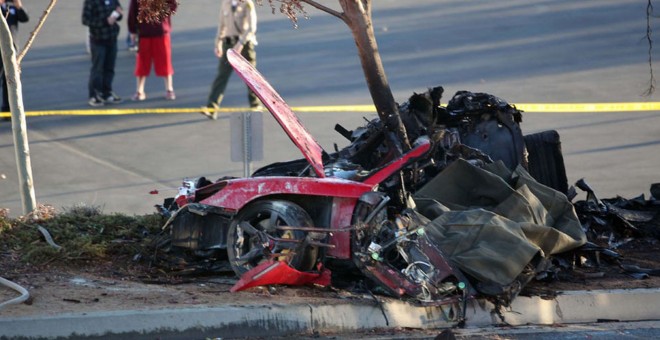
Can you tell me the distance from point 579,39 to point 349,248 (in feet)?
46.7

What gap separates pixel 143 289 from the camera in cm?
757

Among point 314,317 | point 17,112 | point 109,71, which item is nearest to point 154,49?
point 109,71

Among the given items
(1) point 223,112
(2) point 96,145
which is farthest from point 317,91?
(2) point 96,145

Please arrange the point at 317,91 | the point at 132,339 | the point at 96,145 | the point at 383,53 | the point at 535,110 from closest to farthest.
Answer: the point at 132,339 → the point at 96,145 → the point at 535,110 → the point at 317,91 → the point at 383,53

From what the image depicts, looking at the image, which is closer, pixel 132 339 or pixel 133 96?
pixel 132 339

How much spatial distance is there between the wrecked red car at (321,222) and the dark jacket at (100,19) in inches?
356

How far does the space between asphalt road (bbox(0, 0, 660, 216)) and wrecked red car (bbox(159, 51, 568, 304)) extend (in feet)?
13.0

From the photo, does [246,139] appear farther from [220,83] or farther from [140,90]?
[140,90]

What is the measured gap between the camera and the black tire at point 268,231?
294 inches

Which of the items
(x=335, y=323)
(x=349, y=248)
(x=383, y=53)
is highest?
(x=383, y=53)

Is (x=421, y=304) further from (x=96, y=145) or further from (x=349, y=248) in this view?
(x=96, y=145)

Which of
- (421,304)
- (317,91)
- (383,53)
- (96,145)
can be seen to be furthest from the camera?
(383,53)

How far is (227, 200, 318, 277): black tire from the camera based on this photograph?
24.5 ft

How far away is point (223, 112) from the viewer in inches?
658
